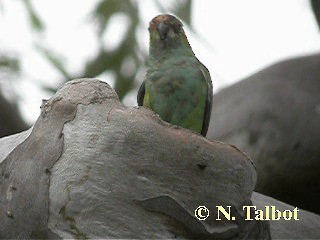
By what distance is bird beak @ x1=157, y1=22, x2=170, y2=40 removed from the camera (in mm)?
4027

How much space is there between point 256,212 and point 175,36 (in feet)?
3.52

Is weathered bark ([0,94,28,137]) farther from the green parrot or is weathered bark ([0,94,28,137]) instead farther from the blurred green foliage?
the green parrot

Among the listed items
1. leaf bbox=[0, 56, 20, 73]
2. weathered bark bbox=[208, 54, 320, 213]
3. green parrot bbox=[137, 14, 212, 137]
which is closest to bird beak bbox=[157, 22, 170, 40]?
green parrot bbox=[137, 14, 212, 137]

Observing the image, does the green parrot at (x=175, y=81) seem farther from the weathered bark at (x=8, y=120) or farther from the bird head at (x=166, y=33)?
the weathered bark at (x=8, y=120)

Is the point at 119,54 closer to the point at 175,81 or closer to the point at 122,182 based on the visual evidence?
the point at 175,81

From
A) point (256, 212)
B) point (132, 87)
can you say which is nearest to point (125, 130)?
point (256, 212)

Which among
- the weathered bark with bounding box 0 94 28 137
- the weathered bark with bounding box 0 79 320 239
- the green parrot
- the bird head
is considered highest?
the bird head

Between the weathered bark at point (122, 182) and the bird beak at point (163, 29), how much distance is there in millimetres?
922

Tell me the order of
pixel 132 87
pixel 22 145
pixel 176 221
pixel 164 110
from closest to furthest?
pixel 176 221 < pixel 22 145 < pixel 164 110 < pixel 132 87

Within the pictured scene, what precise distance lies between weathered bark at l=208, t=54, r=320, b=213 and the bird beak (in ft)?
4.15

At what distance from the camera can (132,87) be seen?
17.4 feet

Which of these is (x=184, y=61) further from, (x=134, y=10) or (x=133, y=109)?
(x=134, y=10)

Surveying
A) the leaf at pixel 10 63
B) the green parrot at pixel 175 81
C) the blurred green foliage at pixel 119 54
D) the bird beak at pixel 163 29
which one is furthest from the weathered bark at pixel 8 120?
the bird beak at pixel 163 29

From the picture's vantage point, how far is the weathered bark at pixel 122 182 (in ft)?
Result: 9.67
